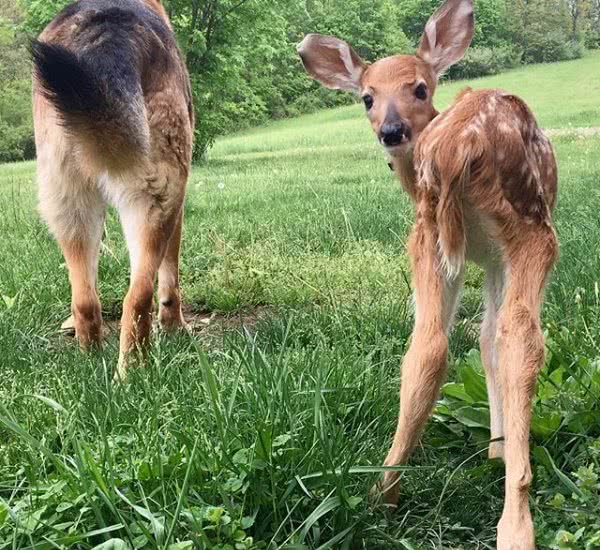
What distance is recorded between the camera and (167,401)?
2814 mm

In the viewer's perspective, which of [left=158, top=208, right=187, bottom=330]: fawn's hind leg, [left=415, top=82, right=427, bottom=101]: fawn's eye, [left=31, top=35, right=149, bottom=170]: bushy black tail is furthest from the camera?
[left=158, top=208, right=187, bottom=330]: fawn's hind leg

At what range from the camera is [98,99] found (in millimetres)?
3350

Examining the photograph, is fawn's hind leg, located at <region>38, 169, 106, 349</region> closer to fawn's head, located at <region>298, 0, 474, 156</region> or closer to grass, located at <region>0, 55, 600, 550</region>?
grass, located at <region>0, 55, 600, 550</region>

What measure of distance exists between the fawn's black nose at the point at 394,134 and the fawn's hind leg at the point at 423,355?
0.59m

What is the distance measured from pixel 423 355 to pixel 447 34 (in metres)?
1.67

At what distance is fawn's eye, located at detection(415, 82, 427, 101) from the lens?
3.02 metres

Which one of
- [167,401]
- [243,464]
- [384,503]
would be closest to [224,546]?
[243,464]

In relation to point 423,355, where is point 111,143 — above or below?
above

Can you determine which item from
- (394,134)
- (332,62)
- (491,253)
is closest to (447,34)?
(332,62)

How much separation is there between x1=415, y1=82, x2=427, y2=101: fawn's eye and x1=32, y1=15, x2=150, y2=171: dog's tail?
1.32m

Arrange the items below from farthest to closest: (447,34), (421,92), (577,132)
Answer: (577,132)
(447,34)
(421,92)

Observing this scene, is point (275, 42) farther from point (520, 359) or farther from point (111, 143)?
point (520, 359)

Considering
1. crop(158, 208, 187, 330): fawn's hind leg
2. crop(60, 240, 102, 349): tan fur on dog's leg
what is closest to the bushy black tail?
crop(60, 240, 102, 349): tan fur on dog's leg

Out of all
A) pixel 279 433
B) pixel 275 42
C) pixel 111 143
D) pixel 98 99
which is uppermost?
pixel 98 99
